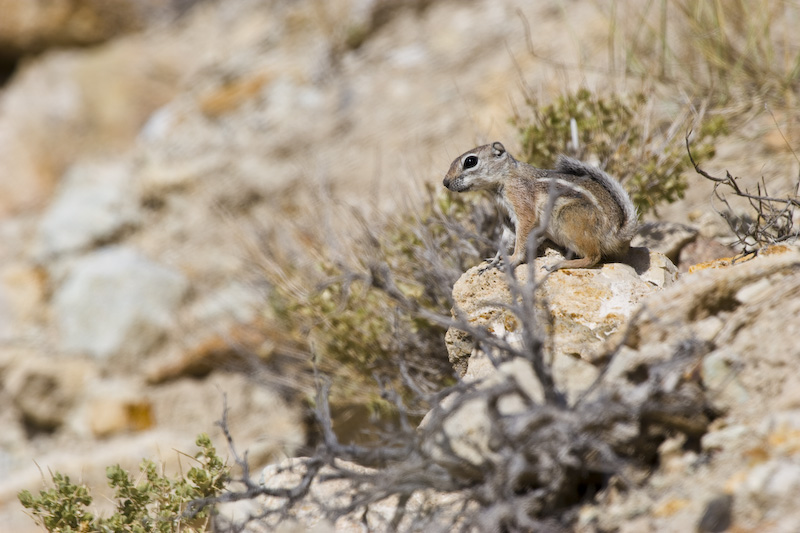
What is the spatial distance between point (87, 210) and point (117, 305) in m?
1.68

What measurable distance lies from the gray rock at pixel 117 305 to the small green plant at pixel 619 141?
5281 mm

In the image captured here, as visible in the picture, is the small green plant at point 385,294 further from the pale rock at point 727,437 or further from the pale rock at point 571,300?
the pale rock at point 727,437

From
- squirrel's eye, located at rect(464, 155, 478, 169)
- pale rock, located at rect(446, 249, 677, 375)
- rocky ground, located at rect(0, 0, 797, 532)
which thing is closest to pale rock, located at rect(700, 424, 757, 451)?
Result: pale rock, located at rect(446, 249, 677, 375)

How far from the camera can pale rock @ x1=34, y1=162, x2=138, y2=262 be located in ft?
31.0

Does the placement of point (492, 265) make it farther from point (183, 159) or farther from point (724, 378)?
point (183, 159)

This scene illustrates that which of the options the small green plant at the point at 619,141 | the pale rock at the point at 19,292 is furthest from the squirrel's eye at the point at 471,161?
the pale rock at the point at 19,292

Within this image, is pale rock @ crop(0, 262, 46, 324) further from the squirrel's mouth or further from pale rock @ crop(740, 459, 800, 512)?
pale rock @ crop(740, 459, 800, 512)

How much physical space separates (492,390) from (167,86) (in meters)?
9.47

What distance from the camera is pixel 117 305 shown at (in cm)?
871

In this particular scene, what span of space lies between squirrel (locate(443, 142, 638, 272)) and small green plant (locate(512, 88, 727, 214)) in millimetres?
1000

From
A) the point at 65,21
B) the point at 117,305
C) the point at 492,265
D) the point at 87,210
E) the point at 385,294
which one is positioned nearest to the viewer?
the point at 492,265

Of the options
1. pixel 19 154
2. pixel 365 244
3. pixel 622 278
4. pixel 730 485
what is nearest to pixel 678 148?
pixel 622 278

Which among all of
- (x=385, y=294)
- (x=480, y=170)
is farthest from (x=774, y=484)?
(x=385, y=294)

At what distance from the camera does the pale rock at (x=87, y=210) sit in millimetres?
9438
